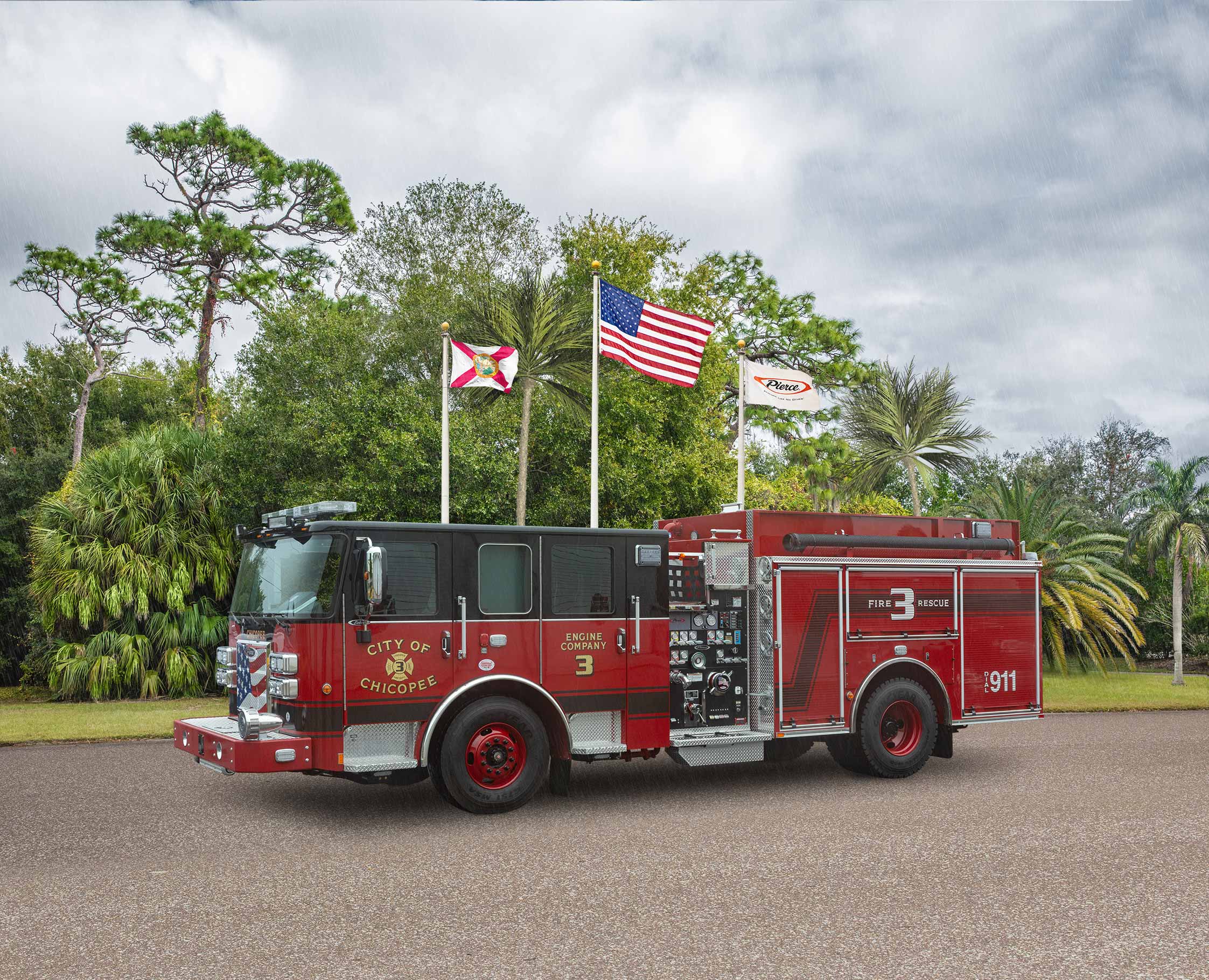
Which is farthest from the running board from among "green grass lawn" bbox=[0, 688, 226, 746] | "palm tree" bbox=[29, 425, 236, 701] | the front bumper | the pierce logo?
"palm tree" bbox=[29, 425, 236, 701]

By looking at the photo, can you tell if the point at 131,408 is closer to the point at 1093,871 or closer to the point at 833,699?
the point at 833,699

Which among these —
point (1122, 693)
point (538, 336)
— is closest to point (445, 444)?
point (538, 336)

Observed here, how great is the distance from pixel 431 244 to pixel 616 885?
23379mm

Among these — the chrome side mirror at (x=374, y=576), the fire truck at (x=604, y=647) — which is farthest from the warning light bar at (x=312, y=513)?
the chrome side mirror at (x=374, y=576)

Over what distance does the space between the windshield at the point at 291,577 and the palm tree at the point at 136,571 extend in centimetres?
1109

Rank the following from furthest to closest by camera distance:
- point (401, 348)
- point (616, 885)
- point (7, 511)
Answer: point (7, 511)
point (401, 348)
point (616, 885)

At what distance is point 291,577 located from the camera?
915 centimetres

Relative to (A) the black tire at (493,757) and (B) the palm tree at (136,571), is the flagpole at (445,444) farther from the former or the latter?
(B) the palm tree at (136,571)

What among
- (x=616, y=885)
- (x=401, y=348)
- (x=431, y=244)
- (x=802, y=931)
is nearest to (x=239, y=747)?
(x=616, y=885)

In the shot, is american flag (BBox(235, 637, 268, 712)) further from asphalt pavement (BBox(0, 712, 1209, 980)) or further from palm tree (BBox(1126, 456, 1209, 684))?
palm tree (BBox(1126, 456, 1209, 684))

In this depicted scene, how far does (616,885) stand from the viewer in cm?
692

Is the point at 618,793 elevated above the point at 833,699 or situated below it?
below

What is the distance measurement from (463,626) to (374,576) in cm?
105

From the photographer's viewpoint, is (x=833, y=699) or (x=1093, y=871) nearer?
(x=1093, y=871)
